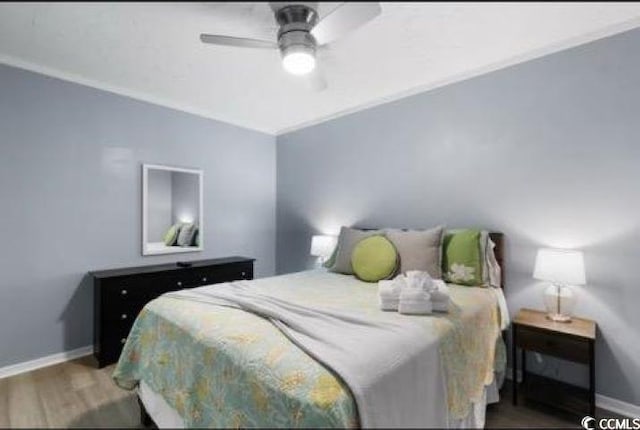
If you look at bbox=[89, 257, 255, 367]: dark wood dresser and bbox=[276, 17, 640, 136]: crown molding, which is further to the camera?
bbox=[89, 257, 255, 367]: dark wood dresser


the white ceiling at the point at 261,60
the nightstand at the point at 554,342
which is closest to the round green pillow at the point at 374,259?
the nightstand at the point at 554,342

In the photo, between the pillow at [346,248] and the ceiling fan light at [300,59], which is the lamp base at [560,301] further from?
the ceiling fan light at [300,59]

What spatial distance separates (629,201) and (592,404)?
143cm

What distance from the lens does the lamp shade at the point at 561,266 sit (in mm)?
1890

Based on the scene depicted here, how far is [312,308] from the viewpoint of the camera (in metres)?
1.44

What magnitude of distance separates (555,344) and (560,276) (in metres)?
0.43

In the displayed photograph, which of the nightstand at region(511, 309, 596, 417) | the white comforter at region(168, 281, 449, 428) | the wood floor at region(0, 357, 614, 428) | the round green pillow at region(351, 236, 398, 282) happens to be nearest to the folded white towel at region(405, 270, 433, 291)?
the white comforter at region(168, 281, 449, 428)

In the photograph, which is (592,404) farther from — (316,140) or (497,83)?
(316,140)

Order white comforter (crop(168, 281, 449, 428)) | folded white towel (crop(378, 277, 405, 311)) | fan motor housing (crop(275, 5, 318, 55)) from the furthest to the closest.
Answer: folded white towel (crop(378, 277, 405, 311)), fan motor housing (crop(275, 5, 318, 55)), white comforter (crop(168, 281, 449, 428))

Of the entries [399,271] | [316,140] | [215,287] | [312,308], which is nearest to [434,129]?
[399,271]

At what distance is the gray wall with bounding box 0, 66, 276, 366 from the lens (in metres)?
2.40

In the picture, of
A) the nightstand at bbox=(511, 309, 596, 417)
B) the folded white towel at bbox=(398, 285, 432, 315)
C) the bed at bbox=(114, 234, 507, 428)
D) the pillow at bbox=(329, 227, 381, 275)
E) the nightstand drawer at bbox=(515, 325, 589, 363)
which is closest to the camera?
the bed at bbox=(114, 234, 507, 428)

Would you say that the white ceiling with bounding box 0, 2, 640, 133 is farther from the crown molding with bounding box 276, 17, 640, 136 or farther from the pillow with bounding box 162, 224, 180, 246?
the pillow with bounding box 162, 224, 180, 246

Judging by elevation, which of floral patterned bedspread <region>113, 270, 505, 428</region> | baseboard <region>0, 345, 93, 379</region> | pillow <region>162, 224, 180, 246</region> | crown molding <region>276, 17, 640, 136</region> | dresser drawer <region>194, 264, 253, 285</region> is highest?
crown molding <region>276, 17, 640, 136</region>
